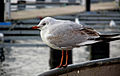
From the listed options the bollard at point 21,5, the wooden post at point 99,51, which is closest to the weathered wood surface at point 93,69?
the wooden post at point 99,51

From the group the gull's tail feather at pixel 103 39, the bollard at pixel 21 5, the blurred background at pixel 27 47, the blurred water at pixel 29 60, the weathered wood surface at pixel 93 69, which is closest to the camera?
the weathered wood surface at pixel 93 69

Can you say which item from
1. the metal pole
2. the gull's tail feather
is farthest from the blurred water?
the gull's tail feather

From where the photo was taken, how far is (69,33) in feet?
15.3

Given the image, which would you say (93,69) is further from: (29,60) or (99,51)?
(29,60)

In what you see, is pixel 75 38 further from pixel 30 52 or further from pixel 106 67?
pixel 30 52

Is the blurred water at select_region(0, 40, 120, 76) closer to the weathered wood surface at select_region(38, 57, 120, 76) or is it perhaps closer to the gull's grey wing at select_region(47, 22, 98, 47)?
the gull's grey wing at select_region(47, 22, 98, 47)

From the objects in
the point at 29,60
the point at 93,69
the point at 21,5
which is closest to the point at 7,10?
the point at 29,60

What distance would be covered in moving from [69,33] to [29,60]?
711 cm

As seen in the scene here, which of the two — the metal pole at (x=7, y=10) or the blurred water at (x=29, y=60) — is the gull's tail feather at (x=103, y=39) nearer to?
the blurred water at (x=29, y=60)

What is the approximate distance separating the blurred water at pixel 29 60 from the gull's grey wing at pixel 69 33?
430 cm

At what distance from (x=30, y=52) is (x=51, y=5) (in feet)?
43.8

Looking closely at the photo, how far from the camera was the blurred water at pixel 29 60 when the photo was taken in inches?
395

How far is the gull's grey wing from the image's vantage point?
15.2 feet

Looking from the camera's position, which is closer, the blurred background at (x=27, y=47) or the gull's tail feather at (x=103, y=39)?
the gull's tail feather at (x=103, y=39)
